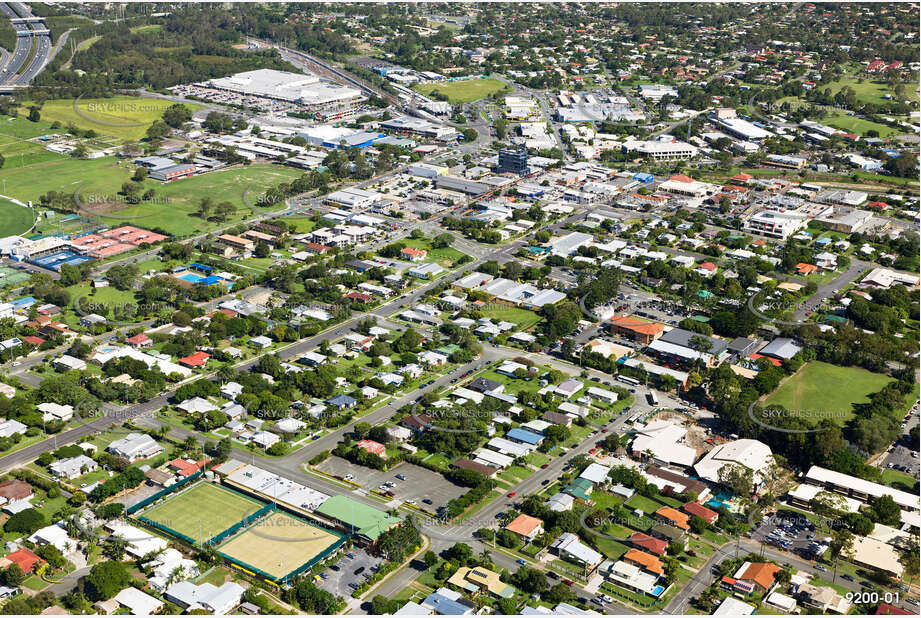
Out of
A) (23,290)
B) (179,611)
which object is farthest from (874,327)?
A: (23,290)

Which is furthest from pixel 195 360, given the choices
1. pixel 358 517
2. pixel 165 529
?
pixel 358 517

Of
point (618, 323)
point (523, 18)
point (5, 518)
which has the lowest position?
point (5, 518)

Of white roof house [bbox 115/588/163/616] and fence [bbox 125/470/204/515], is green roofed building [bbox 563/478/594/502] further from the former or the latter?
white roof house [bbox 115/588/163/616]

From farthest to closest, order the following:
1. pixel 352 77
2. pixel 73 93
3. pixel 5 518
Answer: pixel 352 77
pixel 73 93
pixel 5 518

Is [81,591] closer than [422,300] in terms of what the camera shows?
Yes

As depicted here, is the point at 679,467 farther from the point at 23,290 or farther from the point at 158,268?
the point at 23,290

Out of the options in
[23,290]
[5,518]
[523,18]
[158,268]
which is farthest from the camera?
[523,18]

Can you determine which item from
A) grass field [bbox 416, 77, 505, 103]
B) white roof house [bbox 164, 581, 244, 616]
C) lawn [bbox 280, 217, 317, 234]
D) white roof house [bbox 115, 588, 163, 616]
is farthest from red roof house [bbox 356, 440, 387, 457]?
grass field [bbox 416, 77, 505, 103]

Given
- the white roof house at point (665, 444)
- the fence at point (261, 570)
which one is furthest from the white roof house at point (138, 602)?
the white roof house at point (665, 444)
